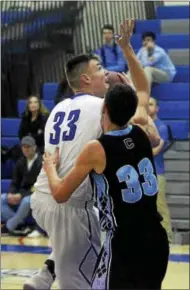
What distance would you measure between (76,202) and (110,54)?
20.6ft

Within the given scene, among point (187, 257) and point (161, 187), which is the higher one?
point (161, 187)

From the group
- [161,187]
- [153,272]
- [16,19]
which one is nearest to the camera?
[153,272]

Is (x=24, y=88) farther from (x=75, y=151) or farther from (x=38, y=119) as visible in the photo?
(x=75, y=151)

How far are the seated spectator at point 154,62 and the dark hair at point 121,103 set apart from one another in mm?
6999

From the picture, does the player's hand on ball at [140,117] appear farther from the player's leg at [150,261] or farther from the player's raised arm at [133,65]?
the player's leg at [150,261]

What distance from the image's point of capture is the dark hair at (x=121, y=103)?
4043 mm

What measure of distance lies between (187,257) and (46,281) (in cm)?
333

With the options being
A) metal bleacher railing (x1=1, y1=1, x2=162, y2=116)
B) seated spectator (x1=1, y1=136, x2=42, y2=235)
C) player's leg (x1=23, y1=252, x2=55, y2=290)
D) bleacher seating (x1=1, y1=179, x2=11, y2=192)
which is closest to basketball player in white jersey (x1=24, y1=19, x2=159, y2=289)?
player's leg (x1=23, y1=252, x2=55, y2=290)

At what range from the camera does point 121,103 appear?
404 cm

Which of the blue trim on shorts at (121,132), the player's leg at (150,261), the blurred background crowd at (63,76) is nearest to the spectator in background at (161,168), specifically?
the blurred background crowd at (63,76)

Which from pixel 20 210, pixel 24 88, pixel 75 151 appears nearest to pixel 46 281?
pixel 75 151

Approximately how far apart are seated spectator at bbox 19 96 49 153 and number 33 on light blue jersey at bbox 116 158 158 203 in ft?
19.2

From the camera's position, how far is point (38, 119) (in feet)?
33.5

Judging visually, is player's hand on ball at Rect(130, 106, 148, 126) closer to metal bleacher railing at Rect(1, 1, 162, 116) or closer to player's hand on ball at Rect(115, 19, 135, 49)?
player's hand on ball at Rect(115, 19, 135, 49)
